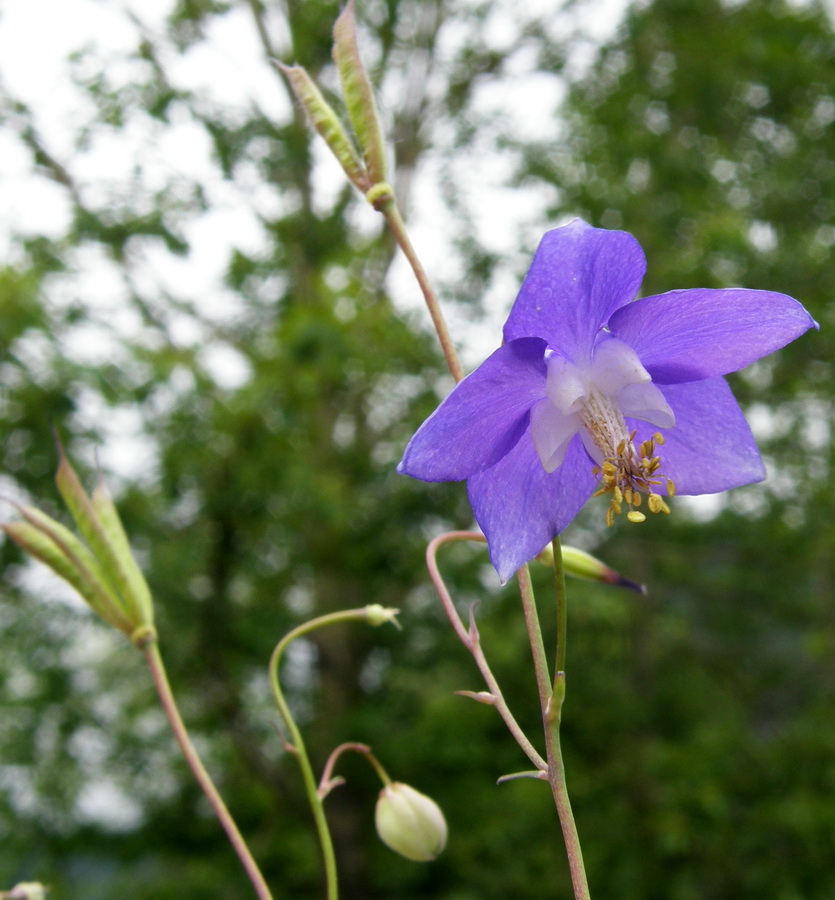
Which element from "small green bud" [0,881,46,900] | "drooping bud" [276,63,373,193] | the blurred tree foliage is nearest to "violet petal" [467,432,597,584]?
"drooping bud" [276,63,373,193]

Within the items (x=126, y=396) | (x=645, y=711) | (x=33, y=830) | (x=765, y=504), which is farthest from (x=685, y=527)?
(x=33, y=830)

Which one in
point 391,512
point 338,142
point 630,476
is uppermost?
point 338,142

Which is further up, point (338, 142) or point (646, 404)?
point (338, 142)

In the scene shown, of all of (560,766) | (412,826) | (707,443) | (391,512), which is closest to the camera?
(560,766)

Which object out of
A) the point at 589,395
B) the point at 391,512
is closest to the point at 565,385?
the point at 589,395

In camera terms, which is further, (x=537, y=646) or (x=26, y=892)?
(x=26, y=892)

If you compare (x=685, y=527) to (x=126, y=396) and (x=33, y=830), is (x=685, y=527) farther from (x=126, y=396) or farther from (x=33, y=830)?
(x=33, y=830)

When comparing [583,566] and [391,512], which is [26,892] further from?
[391,512]
